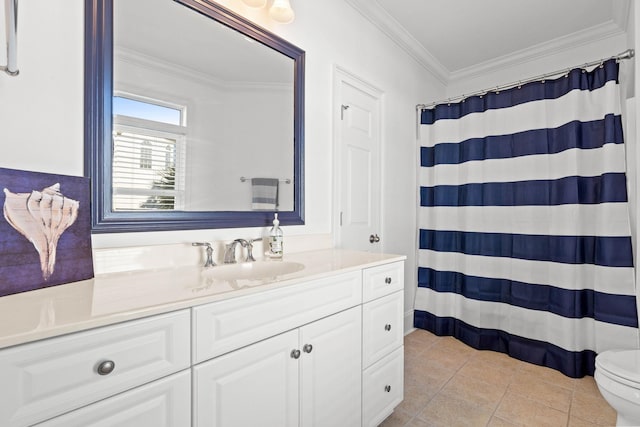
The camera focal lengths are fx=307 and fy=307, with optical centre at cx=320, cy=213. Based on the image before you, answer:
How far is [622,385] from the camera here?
121cm

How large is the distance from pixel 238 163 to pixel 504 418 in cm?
192

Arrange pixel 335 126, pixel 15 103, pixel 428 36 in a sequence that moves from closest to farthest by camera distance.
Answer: pixel 15 103 < pixel 335 126 < pixel 428 36

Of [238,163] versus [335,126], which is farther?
[335,126]

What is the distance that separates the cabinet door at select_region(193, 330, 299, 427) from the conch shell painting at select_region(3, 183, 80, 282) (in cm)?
57

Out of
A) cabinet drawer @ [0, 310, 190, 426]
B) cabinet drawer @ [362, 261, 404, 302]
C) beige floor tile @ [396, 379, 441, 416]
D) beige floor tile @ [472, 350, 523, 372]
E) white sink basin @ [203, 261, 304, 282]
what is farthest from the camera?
beige floor tile @ [472, 350, 523, 372]

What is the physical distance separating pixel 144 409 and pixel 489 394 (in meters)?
1.93

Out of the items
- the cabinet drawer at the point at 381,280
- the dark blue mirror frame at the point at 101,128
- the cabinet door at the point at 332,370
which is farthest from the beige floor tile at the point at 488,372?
the dark blue mirror frame at the point at 101,128

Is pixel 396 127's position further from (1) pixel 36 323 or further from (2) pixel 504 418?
(1) pixel 36 323

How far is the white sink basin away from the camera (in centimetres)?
128

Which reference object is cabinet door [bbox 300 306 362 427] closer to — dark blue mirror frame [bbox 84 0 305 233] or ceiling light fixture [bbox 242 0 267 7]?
dark blue mirror frame [bbox 84 0 305 233]

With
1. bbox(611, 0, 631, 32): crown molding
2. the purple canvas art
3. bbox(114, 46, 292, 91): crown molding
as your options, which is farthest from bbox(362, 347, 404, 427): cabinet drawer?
bbox(611, 0, 631, 32): crown molding

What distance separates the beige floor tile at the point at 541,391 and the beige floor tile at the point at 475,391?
Result: 111mm

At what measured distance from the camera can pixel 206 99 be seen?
1372mm

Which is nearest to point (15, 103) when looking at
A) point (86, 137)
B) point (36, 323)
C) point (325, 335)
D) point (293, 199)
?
point (86, 137)
